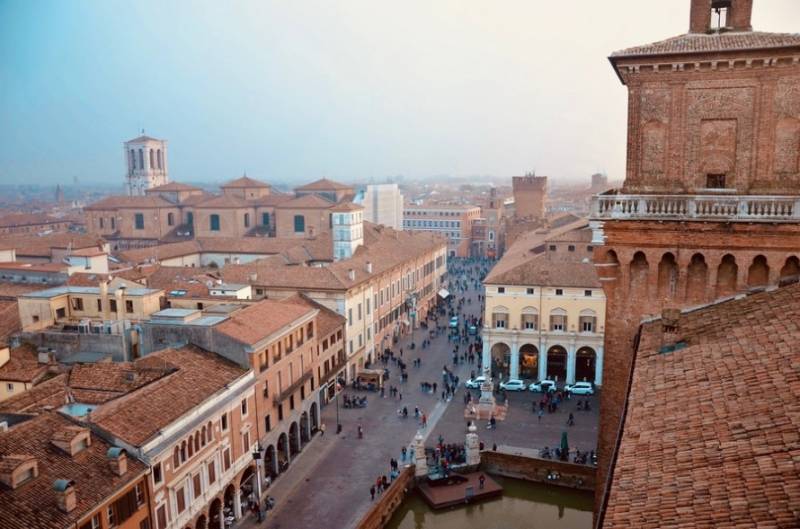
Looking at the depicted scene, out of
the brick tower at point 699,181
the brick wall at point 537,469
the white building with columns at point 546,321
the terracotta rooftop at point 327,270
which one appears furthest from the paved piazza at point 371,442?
the brick tower at point 699,181

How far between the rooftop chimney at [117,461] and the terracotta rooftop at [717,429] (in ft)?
48.7

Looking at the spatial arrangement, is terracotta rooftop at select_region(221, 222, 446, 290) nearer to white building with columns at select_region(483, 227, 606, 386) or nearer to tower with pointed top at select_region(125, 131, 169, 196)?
white building with columns at select_region(483, 227, 606, 386)

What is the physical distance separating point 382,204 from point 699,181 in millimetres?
82368

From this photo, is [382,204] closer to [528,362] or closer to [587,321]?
[528,362]

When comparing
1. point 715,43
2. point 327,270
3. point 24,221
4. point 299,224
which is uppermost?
point 715,43

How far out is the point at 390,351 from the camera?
172 ft

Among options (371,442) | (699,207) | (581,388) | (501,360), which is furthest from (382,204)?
(699,207)

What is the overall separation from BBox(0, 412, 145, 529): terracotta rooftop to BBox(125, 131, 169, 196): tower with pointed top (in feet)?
323

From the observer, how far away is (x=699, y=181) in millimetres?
17812

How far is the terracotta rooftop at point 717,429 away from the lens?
25.2ft

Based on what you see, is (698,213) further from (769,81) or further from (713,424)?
(713,424)

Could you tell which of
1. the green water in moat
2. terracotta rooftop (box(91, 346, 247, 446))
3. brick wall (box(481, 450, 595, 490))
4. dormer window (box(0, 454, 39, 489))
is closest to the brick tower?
the green water in moat

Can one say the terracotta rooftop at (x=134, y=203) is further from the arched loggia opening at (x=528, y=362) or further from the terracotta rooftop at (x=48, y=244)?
the arched loggia opening at (x=528, y=362)

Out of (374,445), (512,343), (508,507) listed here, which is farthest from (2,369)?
(512,343)
